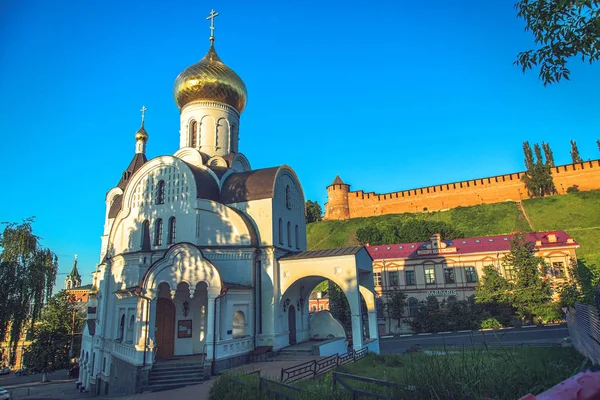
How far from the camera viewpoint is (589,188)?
61312 millimetres

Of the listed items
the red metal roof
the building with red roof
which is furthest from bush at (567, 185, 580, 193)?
the building with red roof

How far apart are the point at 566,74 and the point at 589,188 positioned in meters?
68.6

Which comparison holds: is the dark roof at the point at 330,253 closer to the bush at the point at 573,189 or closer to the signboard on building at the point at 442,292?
the signboard on building at the point at 442,292

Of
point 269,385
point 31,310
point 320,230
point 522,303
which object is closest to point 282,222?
point 31,310

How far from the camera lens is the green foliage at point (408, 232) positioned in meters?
48.1

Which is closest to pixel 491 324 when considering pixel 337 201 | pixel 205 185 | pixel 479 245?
pixel 479 245

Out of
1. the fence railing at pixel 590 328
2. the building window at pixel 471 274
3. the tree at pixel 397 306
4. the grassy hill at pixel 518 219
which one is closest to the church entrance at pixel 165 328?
the fence railing at pixel 590 328

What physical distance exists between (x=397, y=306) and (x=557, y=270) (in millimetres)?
12202

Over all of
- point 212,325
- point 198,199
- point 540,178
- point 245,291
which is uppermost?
point 540,178

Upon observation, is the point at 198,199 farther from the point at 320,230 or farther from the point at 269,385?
the point at 320,230

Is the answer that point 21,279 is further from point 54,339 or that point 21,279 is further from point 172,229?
point 54,339

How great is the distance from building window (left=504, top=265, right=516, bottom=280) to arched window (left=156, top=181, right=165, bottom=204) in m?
25.5

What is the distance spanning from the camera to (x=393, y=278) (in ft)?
113

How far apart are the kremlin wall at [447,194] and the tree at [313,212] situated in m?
6.58
